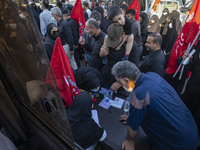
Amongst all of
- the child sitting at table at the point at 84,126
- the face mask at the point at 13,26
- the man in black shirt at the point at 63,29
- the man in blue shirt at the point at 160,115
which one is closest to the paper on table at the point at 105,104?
the child sitting at table at the point at 84,126

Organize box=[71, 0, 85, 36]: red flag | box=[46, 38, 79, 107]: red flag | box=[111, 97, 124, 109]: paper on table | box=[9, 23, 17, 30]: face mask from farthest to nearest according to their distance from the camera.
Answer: box=[71, 0, 85, 36]: red flag
box=[111, 97, 124, 109]: paper on table
box=[46, 38, 79, 107]: red flag
box=[9, 23, 17, 30]: face mask

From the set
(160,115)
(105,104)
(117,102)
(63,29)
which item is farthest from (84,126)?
(63,29)

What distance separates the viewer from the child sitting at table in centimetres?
169

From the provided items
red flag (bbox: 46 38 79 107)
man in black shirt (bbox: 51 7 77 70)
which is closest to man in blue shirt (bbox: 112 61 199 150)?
red flag (bbox: 46 38 79 107)

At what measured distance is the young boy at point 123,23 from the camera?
2.34m

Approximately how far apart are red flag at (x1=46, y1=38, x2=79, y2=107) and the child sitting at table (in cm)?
30

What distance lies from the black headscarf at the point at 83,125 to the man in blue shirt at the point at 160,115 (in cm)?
47

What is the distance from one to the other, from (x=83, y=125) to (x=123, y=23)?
1858mm

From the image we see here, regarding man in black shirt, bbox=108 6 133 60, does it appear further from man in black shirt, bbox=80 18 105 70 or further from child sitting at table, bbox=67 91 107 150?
child sitting at table, bbox=67 91 107 150

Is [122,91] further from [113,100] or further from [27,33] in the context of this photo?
[27,33]

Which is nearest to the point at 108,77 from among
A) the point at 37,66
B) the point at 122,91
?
the point at 122,91

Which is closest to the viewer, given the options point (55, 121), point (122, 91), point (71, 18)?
point (55, 121)

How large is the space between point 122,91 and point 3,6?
2.39m

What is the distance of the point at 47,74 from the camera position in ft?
1.74
